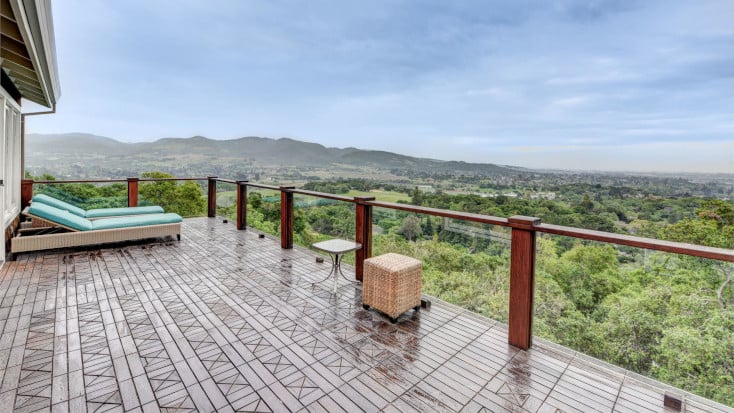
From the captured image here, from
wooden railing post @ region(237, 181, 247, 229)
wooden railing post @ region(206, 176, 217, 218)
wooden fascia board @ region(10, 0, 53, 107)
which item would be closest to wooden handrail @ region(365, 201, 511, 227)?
wooden fascia board @ region(10, 0, 53, 107)

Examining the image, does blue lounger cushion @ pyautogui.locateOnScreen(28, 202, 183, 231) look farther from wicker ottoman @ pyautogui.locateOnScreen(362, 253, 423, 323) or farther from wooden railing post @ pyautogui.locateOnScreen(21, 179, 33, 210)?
wicker ottoman @ pyautogui.locateOnScreen(362, 253, 423, 323)

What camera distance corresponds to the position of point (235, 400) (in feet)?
6.04

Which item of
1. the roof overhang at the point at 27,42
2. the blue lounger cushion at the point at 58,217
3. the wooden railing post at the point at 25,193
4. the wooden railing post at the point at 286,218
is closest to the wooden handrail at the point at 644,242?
the wooden railing post at the point at 286,218

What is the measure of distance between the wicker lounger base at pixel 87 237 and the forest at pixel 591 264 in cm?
174

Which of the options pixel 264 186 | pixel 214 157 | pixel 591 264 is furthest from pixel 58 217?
pixel 591 264

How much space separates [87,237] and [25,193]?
236 cm

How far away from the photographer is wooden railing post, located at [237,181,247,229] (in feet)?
22.2

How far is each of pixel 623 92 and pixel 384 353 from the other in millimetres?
19267

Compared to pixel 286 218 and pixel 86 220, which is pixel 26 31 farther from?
pixel 86 220

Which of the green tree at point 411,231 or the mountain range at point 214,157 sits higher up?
the mountain range at point 214,157

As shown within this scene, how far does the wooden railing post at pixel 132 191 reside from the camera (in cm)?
698

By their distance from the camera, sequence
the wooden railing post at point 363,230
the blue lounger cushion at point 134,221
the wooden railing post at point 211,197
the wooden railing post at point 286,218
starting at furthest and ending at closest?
the wooden railing post at point 211,197
the wooden railing post at point 286,218
the blue lounger cushion at point 134,221
the wooden railing post at point 363,230

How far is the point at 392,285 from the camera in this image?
2861mm

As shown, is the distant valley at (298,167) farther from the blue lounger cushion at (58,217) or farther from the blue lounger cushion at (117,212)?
the blue lounger cushion at (58,217)
